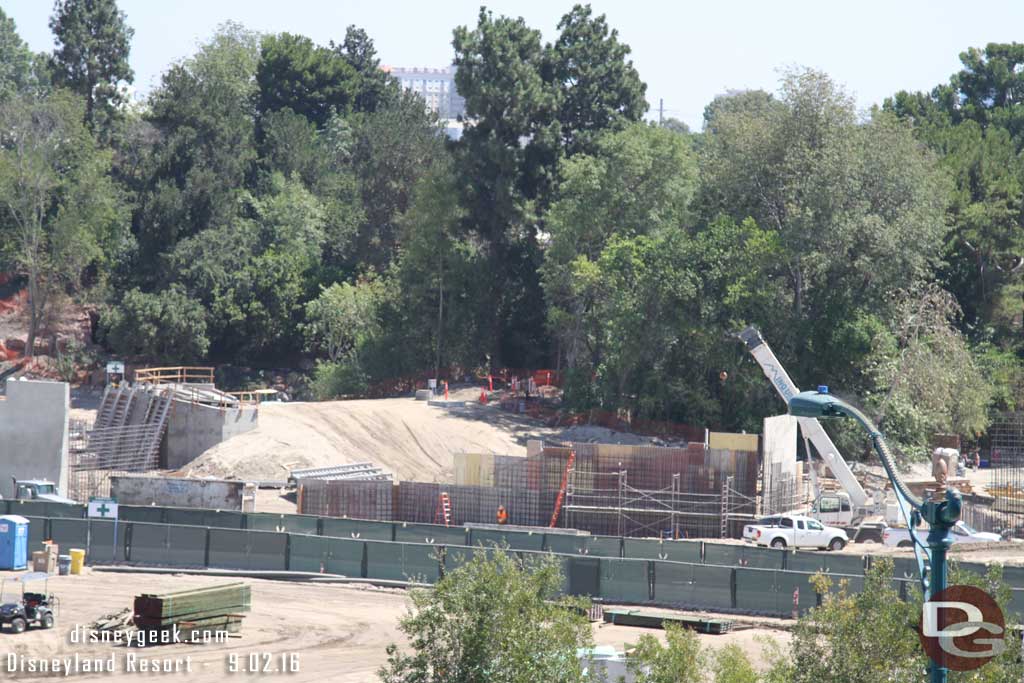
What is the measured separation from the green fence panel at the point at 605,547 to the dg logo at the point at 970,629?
75.1 feet

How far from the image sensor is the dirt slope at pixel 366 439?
2226 inches

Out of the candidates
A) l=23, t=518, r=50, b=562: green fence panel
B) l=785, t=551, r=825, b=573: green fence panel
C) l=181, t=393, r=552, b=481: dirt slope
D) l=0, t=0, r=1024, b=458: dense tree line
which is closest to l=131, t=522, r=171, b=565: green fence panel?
l=23, t=518, r=50, b=562: green fence panel

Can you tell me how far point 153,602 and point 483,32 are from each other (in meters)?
52.7

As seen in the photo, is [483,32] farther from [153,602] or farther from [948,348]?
[153,602]

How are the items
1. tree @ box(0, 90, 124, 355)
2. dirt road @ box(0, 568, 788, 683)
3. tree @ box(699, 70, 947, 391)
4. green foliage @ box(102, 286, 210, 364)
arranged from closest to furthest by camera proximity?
dirt road @ box(0, 568, 788, 683) → tree @ box(699, 70, 947, 391) → green foliage @ box(102, 286, 210, 364) → tree @ box(0, 90, 124, 355)

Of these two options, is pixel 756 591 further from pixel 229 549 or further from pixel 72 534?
pixel 72 534

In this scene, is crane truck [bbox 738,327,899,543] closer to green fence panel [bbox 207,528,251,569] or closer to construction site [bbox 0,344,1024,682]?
construction site [bbox 0,344,1024,682]

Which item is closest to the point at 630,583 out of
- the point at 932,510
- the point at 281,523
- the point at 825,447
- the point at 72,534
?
the point at 281,523

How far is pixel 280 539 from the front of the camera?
132ft

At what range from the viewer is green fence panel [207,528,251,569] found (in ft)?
132

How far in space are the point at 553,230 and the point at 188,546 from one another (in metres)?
35.1

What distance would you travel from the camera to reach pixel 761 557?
3838cm

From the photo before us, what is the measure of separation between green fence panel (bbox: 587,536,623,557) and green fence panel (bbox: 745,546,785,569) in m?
3.70

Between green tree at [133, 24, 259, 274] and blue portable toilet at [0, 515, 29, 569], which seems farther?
green tree at [133, 24, 259, 274]
